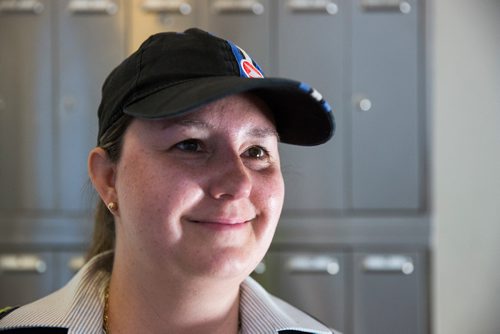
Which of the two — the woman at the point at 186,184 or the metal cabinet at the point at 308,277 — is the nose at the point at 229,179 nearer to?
the woman at the point at 186,184

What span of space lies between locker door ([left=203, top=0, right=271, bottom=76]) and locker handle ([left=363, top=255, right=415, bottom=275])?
3.20 feet

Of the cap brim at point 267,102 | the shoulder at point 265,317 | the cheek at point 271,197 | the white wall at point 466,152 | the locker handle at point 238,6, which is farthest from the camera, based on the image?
the white wall at point 466,152

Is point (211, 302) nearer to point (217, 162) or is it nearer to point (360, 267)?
point (217, 162)

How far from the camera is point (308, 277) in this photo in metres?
2.78

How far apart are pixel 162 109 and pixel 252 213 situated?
198mm

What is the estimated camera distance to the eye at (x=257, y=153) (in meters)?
0.97

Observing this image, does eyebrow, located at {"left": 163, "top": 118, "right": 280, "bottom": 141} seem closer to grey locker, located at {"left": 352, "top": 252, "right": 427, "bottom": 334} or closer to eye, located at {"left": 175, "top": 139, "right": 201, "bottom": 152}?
eye, located at {"left": 175, "top": 139, "right": 201, "bottom": 152}

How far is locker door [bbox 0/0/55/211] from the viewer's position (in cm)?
279

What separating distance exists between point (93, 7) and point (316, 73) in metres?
0.99

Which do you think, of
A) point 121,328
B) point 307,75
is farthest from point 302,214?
point 121,328

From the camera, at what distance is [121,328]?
1005 millimetres

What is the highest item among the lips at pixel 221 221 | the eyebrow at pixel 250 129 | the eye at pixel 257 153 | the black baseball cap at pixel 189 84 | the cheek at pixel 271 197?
the black baseball cap at pixel 189 84

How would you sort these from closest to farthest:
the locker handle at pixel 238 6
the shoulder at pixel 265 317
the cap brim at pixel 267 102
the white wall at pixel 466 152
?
the cap brim at pixel 267 102 → the shoulder at pixel 265 317 → the locker handle at pixel 238 6 → the white wall at pixel 466 152

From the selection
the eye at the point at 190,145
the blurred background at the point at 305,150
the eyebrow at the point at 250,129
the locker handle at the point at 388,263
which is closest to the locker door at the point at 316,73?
the blurred background at the point at 305,150
